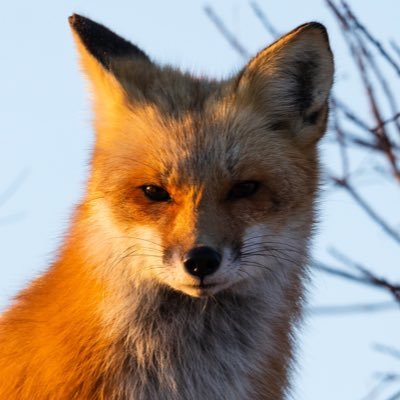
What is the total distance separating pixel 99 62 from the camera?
226 inches

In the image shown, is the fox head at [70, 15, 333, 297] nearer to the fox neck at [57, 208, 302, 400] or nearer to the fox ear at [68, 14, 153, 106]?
the fox ear at [68, 14, 153, 106]

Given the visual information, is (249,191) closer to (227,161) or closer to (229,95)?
(227,161)

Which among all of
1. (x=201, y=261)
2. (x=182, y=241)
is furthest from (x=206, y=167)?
(x=201, y=261)

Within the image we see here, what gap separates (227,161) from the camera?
17.6 feet

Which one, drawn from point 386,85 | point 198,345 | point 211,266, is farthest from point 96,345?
point 386,85

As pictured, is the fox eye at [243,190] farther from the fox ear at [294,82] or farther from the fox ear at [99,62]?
the fox ear at [99,62]

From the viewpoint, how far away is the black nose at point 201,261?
4.77 metres

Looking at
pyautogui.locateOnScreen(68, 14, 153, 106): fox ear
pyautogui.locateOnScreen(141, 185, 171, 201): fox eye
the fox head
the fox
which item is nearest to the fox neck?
the fox

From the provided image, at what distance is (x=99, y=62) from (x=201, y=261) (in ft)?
5.63

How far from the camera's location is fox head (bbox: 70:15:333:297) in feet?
16.6

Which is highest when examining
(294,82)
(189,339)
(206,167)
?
(294,82)

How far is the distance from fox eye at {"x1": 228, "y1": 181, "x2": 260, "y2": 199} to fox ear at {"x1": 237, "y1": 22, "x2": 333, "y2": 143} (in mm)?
679

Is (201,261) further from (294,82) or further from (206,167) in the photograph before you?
(294,82)

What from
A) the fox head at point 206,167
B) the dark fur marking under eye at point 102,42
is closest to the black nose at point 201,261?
the fox head at point 206,167
